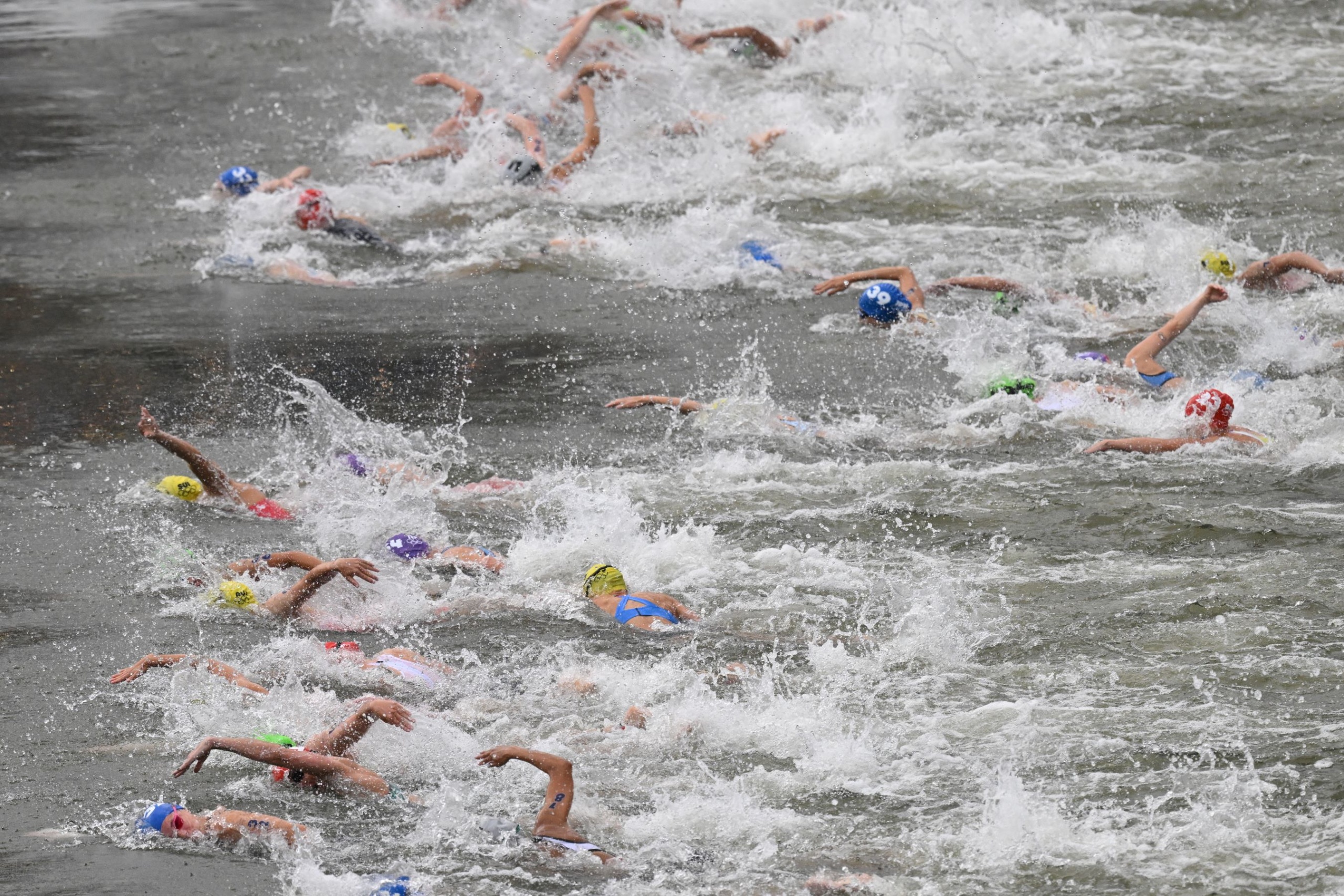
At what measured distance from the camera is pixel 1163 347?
10.2 metres

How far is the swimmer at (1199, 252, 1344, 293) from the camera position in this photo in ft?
36.2

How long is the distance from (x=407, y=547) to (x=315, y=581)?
73 cm

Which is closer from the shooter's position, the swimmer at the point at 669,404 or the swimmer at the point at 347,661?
the swimmer at the point at 347,661

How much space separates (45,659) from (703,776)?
10.7 ft

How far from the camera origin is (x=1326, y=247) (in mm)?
12070

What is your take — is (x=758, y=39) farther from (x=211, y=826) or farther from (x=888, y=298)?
(x=211, y=826)

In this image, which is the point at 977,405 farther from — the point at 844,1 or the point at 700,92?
the point at 844,1

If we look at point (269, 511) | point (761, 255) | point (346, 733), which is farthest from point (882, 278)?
point (346, 733)

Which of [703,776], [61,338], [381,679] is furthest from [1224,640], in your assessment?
[61,338]

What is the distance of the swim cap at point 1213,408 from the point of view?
29.4 feet

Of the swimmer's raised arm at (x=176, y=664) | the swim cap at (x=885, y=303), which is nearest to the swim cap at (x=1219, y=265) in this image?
the swim cap at (x=885, y=303)

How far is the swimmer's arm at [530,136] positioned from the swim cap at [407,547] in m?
6.20

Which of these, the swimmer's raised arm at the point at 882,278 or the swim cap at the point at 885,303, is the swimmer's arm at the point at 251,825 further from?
the swimmer's raised arm at the point at 882,278

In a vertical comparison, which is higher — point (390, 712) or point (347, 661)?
point (390, 712)
